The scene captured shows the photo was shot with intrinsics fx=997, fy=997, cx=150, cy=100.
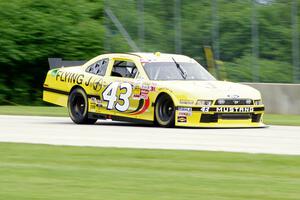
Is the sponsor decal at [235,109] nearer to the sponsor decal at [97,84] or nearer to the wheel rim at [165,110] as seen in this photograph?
the wheel rim at [165,110]

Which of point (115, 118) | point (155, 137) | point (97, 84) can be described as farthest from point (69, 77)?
point (155, 137)

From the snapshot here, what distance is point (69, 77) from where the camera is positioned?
19.9m

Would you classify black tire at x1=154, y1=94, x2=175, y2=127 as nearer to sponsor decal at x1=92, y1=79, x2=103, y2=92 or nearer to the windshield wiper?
the windshield wiper

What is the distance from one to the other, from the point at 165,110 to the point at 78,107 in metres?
2.46

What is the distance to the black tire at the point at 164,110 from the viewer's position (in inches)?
700

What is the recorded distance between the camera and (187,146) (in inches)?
548

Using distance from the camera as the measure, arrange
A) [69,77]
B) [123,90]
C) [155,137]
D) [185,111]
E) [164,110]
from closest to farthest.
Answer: [155,137] → [185,111] → [164,110] → [123,90] → [69,77]

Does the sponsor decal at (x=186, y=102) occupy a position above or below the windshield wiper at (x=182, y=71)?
below

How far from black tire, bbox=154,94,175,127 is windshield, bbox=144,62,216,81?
2.45ft

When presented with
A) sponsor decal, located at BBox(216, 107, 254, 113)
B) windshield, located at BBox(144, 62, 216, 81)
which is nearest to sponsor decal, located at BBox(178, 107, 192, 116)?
sponsor decal, located at BBox(216, 107, 254, 113)

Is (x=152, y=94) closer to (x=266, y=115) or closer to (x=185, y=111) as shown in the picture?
(x=185, y=111)

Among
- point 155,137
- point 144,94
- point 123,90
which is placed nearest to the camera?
point 155,137

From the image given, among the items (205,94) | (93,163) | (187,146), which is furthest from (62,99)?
(93,163)

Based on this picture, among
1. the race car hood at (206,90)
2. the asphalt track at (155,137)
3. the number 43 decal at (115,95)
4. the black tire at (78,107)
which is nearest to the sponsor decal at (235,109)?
the race car hood at (206,90)
